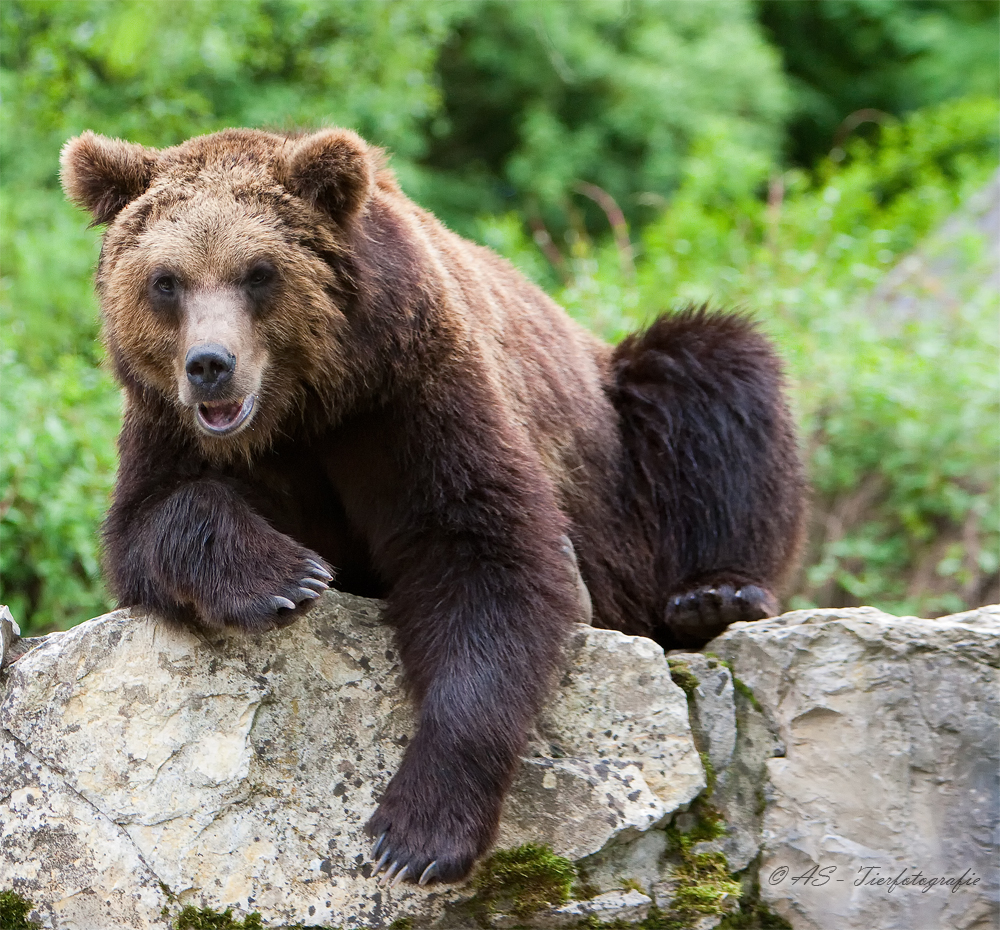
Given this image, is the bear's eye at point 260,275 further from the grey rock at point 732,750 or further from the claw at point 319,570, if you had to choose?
the grey rock at point 732,750

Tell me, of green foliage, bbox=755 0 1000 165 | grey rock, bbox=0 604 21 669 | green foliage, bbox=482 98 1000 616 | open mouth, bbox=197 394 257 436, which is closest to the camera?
open mouth, bbox=197 394 257 436

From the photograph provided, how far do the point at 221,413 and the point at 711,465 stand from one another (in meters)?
2.14

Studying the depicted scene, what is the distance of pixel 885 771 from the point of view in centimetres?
362

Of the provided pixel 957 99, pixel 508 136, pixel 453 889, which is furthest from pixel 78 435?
pixel 957 99

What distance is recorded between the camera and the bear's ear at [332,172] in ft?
12.1

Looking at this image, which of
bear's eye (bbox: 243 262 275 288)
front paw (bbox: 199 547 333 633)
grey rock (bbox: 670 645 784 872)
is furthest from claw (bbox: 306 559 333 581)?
grey rock (bbox: 670 645 784 872)

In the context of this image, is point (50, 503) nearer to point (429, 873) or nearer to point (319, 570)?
point (319, 570)

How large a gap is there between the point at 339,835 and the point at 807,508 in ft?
8.34

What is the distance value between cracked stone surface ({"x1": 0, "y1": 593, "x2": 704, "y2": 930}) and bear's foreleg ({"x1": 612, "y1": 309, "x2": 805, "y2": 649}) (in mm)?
1090

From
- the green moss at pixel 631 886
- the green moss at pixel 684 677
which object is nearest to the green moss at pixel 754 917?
the green moss at pixel 631 886

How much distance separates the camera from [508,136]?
15328 mm

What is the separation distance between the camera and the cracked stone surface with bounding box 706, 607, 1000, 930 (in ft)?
11.5

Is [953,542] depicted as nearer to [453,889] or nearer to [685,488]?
[685,488]

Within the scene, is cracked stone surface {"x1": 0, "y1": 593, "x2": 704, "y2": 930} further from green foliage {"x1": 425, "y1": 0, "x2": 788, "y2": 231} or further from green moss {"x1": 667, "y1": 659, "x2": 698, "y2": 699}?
green foliage {"x1": 425, "y1": 0, "x2": 788, "y2": 231}
